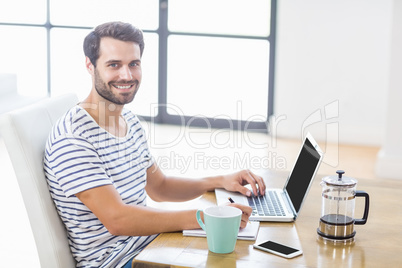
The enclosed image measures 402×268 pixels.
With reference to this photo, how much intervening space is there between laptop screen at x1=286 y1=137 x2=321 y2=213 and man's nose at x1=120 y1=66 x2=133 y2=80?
1.84 ft

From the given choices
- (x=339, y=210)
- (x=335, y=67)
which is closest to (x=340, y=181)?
(x=339, y=210)

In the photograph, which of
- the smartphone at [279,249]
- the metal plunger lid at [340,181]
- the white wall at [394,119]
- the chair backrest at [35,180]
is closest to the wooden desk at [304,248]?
the smartphone at [279,249]

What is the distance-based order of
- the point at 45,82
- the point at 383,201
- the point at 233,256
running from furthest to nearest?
1. the point at 45,82
2. the point at 383,201
3. the point at 233,256

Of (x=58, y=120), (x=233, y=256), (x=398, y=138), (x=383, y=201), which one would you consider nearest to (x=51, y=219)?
(x=58, y=120)

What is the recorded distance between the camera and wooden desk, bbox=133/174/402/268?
1.41 metres

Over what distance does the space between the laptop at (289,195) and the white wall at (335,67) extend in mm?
2906

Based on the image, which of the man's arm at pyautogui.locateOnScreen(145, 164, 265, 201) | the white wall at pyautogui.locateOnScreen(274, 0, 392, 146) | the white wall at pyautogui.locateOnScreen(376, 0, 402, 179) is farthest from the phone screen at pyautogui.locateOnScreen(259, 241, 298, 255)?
the white wall at pyautogui.locateOnScreen(274, 0, 392, 146)

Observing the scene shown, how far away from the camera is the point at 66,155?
1.63 meters

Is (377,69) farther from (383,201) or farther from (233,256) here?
(233,256)

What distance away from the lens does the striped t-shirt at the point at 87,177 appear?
1627mm

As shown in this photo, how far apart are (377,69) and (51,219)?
350 centimetres

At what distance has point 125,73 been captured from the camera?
70.0 inches

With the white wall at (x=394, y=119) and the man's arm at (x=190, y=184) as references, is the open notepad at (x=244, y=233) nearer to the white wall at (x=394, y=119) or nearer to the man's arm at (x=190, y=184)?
the man's arm at (x=190, y=184)

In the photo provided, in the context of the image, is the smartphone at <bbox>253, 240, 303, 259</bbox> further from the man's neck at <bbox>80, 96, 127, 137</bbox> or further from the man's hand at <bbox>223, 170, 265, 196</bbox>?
the man's neck at <bbox>80, 96, 127, 137</bbox>
